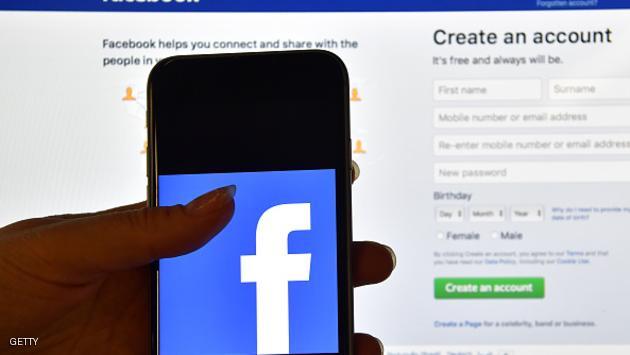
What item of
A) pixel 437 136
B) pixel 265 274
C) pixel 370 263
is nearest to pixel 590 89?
pixel 437 136

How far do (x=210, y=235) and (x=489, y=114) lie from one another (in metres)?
0.37

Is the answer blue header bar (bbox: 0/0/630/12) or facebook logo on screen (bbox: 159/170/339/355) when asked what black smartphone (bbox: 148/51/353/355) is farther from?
blue header bar (bbox: 0/0/630/12)

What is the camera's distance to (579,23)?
699 mm

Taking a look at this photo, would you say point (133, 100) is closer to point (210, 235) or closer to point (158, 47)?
point (158, 47)

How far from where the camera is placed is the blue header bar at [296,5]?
2.30 ft

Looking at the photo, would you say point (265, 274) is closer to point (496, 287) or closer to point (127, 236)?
point (127, 236)

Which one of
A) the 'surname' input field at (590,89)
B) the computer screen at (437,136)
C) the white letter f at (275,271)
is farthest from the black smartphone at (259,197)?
the 'surname' input field at (590,89)

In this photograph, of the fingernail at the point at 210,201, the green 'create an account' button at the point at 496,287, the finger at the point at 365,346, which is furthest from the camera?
the green 'create an account' button at the point at 496,287

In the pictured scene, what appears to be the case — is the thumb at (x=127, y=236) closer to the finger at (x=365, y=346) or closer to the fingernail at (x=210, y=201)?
the fingernail at (x=210, y=201)

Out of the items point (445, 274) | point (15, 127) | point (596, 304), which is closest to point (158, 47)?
point (15, 127)

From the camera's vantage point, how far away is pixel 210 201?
449 millimetres

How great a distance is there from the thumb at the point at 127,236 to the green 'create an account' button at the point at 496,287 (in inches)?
12.2

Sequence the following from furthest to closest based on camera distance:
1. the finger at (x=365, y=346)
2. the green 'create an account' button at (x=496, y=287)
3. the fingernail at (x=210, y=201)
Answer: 1. the green 'create an account' button at (x=496, y=287)
2. the finger at (x=365, y=346)
3. the fingernail at (x=210, y=201)

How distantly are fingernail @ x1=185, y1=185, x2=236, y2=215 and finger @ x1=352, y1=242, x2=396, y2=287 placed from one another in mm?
161
